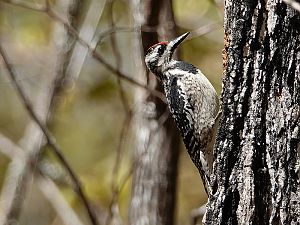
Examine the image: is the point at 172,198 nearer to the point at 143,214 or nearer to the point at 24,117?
the point at 143,214

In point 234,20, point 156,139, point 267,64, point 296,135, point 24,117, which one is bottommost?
point 296,135

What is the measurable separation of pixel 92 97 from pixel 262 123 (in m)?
4.49

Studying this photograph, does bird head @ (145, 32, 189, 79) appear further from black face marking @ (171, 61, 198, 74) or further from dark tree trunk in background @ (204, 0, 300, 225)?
dark tree trunk in background @ (204, 0, 300, 225)

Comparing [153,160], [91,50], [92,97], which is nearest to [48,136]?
[91,50]

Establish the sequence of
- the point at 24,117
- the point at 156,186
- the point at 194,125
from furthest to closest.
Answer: the point at 24,117, the point at 156,186, the point at 194,125

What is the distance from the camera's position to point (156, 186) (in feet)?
17.7

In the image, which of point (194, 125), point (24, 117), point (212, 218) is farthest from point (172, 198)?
point (24, 117)

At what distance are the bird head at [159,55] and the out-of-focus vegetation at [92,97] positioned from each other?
52cm

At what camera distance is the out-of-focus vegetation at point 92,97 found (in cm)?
650

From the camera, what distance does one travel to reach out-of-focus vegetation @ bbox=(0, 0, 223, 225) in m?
6.50

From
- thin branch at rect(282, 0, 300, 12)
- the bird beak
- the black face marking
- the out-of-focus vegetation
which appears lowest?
thin branch at rect(282, 0, 300, 12)

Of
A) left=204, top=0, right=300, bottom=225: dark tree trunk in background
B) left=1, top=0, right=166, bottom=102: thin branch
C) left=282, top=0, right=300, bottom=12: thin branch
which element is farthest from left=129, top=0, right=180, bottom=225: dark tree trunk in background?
left=282, top=0, right=300, bottom=12: thin branch

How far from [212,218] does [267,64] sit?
0.75m

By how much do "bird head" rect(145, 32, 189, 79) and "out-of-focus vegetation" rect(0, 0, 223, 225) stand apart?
0.52m
